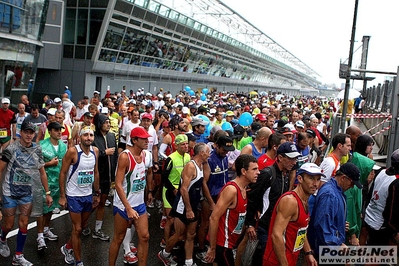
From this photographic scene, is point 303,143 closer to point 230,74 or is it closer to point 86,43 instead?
point 86,43

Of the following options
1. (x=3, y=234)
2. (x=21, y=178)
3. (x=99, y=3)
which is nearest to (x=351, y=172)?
(x=21, y=178)

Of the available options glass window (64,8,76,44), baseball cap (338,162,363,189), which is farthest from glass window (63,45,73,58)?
baseball cap (338,162,363,189)

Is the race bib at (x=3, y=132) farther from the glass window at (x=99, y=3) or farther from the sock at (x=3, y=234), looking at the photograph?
the glass window at (x=99, y=3)

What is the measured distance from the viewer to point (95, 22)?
26625mm

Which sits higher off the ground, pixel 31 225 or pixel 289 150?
pixel 289 150

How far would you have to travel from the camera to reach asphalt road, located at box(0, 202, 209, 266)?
6230mm

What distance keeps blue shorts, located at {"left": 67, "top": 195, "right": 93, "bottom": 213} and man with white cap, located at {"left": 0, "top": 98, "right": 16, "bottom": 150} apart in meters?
6.15

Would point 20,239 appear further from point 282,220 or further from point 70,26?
point 70,26

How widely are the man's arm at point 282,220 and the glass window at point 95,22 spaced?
24.2 metres

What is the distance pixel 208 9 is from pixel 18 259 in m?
46.2

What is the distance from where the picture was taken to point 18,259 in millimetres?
5895

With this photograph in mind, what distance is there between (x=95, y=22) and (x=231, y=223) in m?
23.9

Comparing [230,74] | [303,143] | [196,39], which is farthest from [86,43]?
[230,74]

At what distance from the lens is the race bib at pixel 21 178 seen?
596cm
